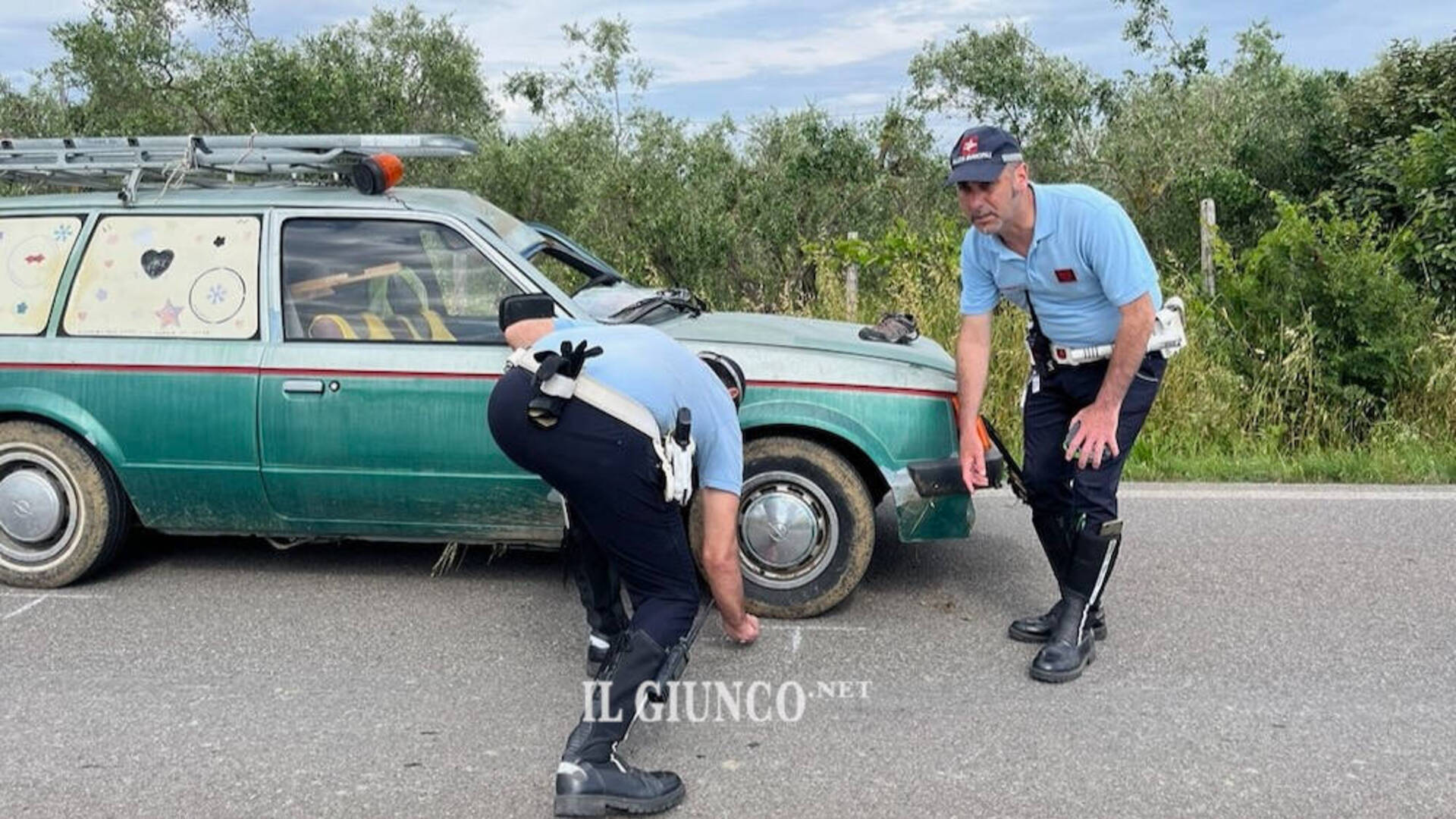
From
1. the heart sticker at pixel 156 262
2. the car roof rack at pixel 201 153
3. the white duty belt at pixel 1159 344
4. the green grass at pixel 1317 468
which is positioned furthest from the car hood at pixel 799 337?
the green grass at pixel 1317 468

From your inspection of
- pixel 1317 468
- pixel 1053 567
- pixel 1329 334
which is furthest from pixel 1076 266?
pixel 1329 334

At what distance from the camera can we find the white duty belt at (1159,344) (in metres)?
4.70

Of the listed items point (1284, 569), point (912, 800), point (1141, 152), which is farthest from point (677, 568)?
point (1141, 152)

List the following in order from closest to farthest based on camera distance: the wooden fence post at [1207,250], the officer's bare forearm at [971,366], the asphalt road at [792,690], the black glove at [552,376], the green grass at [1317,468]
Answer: the black glove at [552,376] < the asphalt road at [792,690] < the officer's bare forearm at [971,366] < the green grass at [1317,468] < the wooden fence post at [1207,250]

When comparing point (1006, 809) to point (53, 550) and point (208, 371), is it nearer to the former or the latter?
point (208, 371)

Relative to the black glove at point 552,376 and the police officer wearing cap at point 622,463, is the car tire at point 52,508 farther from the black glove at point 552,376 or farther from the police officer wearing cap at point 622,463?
the black glove at point 552,376

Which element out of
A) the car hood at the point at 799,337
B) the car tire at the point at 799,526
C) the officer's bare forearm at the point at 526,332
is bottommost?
the car tire at the point at 799,526

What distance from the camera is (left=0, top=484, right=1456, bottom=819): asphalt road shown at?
12.4 ft

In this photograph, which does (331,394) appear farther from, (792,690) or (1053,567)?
(1053,567)

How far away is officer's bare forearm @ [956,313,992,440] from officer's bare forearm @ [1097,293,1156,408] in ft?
1.55

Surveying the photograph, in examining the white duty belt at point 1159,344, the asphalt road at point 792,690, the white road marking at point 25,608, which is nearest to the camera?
the asphalt road at point 792,690

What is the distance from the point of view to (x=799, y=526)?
5.08 metres

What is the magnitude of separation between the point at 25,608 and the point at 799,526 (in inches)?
122

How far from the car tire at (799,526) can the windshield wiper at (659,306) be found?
78 centimetres
